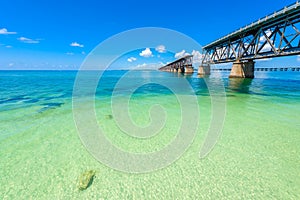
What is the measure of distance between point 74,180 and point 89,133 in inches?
112

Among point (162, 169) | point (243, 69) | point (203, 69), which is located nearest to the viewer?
point (162, 169)

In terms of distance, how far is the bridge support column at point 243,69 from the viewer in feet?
132

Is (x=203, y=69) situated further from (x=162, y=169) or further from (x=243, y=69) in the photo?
(x=162, y=169)

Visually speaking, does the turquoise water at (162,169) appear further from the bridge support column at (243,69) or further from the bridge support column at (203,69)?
the bridge support column at (203,69)

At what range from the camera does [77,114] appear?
8.78 m

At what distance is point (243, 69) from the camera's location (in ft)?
134

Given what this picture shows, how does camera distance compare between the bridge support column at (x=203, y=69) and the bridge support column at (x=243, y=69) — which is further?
the bridge support column at (x=203, y=69)

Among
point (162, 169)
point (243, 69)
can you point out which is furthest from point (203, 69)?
point (162, 169)

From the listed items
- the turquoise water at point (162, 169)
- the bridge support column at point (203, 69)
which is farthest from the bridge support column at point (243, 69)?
the turquoise water at point (162, 169)

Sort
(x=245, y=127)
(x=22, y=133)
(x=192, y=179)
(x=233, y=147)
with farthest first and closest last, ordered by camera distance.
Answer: (x=245, y=127)
(x=22, y=133)
(x=233, y=147)
(x=192, y=179)

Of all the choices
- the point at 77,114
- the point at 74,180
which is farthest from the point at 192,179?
the point at 77,114

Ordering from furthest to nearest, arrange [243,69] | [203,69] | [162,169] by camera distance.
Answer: [203,69] → [243,69] → [162,169]

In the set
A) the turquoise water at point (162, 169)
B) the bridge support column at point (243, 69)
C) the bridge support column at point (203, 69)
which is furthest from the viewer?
the bridge support column at point (203, 69)

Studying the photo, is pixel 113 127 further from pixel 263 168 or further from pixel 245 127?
pixel 245 127
